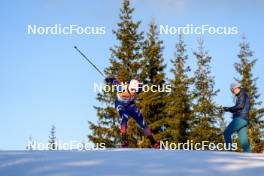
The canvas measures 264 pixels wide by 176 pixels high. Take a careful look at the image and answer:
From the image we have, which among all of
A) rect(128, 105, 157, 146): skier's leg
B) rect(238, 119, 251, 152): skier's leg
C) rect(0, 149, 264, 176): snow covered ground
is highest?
rect(128, 105, 157, 146): skier's leg

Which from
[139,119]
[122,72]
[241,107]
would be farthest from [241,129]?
[122,72]

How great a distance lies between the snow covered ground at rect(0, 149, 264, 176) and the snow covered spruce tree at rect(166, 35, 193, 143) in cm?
2403

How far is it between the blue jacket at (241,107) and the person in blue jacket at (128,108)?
7.17 ft

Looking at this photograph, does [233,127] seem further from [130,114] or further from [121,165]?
[121,165]

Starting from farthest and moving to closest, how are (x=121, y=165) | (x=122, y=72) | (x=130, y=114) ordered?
(x=122, y=72) → (x=130, y=114) → (x=121, y=165)

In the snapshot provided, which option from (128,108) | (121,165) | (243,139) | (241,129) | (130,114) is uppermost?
(128,108)

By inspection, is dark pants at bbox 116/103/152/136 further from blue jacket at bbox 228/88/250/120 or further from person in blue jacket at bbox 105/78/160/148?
blue jacket at bbox 228/88/250/120

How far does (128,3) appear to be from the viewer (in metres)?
35.6

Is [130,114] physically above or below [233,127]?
above

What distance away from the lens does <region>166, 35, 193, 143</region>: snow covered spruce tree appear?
3259 centimetres

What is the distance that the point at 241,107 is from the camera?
10.6m

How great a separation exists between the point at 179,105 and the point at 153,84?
3.46 m

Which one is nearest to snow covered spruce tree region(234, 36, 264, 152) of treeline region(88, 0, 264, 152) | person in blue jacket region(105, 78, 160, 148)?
treeline region(88, 0, 264, 152)

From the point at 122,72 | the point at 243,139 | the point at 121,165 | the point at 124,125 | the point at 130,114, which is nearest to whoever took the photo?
the point at 121,165
